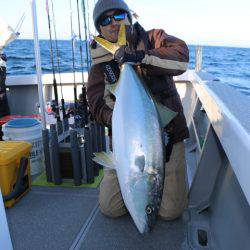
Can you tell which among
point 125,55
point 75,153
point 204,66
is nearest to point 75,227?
point 75,153

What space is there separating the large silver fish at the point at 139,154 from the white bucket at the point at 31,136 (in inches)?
81.4

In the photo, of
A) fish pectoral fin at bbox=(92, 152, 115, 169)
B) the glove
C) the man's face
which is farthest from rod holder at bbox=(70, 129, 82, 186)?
the glove

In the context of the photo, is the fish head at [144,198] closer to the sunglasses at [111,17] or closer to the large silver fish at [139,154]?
the large silver fish at [139,154]

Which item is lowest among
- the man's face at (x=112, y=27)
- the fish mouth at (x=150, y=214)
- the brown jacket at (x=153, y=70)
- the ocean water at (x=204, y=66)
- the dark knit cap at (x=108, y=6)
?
the ocean water at (x=204, y=66)

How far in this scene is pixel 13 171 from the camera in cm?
303

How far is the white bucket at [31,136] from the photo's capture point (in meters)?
3.69

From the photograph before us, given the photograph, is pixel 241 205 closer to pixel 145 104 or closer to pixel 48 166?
pixel 145 104

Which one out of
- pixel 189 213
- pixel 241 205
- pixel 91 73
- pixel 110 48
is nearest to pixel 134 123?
pixel 110 48

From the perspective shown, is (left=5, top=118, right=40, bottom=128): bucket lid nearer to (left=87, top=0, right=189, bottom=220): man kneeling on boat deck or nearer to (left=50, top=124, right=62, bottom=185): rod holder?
(left=50, top=124, right=62, bottom=185): rod holder

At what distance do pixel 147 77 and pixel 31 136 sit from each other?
173 cm

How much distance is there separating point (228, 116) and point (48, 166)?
6.92 ft

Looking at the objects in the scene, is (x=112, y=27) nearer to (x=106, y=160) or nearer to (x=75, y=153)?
(x=106, y=160)

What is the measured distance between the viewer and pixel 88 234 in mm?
2596

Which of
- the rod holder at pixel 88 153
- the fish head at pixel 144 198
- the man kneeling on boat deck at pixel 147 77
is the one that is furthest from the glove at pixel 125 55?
the rod holder at pixel 88 153
